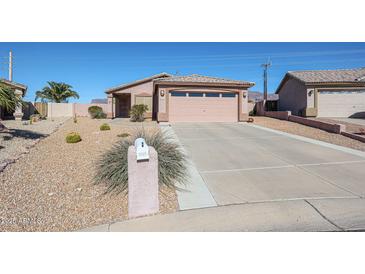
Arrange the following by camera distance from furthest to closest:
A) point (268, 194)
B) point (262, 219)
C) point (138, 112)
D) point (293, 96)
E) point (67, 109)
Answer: point (67, 109), point (293, 96), point (138, 112), point (268, 194), point (262, 219)

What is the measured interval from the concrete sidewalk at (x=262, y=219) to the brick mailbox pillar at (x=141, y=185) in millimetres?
160

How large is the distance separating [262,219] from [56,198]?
3.82 meters

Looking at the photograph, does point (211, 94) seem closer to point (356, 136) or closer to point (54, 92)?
point (356, 136)

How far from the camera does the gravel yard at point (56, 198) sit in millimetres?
3752

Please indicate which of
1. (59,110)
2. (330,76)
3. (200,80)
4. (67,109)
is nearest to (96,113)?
(67,109)

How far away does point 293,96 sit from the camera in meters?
23.4

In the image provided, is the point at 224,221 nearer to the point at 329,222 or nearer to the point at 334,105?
the point at 329,222

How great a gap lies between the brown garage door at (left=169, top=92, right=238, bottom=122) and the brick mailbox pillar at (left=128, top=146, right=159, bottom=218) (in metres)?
13.8

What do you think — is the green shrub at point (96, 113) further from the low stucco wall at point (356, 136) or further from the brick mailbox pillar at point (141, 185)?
the brick mailbox pillar at point (141, 185)

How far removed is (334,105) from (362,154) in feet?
48.1

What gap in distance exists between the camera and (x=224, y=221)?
3570 millimetres

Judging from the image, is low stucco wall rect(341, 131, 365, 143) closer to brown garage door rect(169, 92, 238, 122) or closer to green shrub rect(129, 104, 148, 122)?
brown garage door rect(169, 92, 238, 122)

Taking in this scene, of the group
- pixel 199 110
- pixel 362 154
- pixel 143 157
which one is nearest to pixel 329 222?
pixel 143 157

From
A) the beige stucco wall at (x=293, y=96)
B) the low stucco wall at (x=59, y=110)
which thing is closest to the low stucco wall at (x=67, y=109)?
the low stucco wall at (x=59, y=110)
